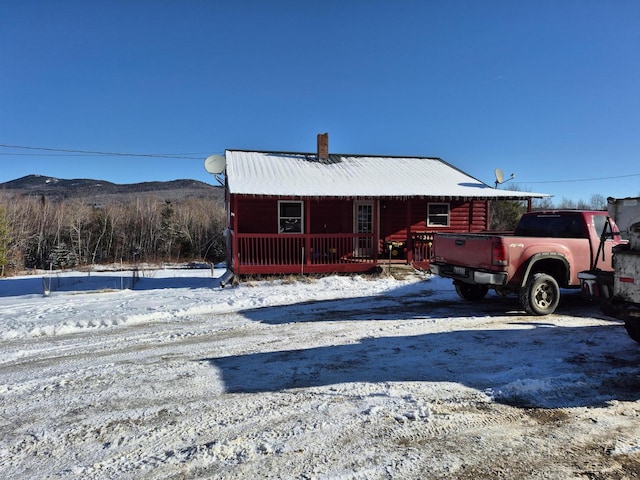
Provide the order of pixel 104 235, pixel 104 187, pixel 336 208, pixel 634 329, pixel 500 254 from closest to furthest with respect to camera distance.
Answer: pixel 634 329 → pixel 500 254 → pixel 336 208 → pixel 104 235 → pixel 104 187

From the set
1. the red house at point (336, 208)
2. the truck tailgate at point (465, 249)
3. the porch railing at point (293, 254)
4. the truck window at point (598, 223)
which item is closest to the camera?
the truck tailgate at point (465, 249)

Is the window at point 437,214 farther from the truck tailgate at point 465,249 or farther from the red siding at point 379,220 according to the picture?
the truck tailgate at point 465,249

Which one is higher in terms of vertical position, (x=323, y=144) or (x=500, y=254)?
(x=323, y=144)

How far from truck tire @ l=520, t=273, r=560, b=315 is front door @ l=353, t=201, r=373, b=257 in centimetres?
867

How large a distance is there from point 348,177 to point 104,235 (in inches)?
1697

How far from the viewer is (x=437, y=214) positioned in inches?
661

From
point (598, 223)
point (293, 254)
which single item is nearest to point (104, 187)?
point (293, 254)

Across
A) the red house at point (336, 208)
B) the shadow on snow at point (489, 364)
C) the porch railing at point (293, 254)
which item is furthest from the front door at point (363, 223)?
the shadow on snow at point (489, 364)

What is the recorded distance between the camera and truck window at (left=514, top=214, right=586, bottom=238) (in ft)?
26.1

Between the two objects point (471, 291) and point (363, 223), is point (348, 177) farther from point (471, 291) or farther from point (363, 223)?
point (471, 291)

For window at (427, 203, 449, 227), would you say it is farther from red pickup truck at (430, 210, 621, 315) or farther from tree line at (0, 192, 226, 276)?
tree line at (0, 192, 226, 276)

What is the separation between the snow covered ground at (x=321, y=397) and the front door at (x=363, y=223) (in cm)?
845

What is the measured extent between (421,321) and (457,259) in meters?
1.81

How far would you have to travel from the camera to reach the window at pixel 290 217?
1530cm
